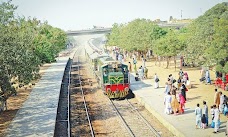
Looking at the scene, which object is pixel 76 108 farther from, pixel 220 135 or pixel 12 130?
pixel 220 135

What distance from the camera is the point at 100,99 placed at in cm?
2547

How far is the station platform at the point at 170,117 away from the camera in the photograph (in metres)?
15.1

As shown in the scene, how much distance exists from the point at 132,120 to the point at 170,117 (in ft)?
8.25

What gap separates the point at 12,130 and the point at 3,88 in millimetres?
3991

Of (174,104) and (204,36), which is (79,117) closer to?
(174,104)

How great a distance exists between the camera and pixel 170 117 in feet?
58.8

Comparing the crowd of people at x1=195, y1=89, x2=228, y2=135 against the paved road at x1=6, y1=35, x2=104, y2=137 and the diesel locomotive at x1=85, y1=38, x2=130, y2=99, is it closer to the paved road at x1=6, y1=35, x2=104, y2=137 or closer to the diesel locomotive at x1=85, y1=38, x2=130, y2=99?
the paved road at x1=6, y1=35, x2=104, y2=137

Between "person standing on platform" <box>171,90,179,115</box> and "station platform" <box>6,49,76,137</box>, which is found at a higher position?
"person standing on platform" <box>171,90,179,115</box>

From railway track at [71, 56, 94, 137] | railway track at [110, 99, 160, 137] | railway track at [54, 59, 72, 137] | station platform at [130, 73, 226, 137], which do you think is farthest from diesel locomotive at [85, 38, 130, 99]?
railway track at [54, 59, 72, 137]

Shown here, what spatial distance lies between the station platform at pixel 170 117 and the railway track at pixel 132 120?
925 mm

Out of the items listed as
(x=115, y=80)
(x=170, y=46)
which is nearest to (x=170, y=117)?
(x=115, y=80)

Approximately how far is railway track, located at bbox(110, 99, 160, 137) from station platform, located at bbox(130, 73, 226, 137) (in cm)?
92

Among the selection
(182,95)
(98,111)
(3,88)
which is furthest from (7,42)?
(182,95)

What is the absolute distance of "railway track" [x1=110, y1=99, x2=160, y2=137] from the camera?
54.2 ft
